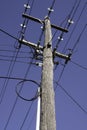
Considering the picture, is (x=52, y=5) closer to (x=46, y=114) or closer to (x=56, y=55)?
(x=56, y=55)

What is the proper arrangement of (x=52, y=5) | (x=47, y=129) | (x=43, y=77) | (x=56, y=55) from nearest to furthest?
(x=47, y=129) → (x=43, y=77) → (x=56, y=55) → (x=52, y=5)

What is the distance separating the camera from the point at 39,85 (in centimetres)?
789

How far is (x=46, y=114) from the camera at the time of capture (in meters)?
6.61

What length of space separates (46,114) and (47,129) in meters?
0.39

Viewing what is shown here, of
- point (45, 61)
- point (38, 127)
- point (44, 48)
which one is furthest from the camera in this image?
point (44, 48)

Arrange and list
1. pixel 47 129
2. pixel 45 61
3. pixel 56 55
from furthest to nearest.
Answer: pixel 56 55, pixel 45 61, pixel 47 129

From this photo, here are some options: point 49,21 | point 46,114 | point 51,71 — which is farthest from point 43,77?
point 49,21

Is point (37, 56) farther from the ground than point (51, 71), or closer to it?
closer to it

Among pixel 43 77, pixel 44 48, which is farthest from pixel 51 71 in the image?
pixel 44 48

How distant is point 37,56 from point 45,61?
4.76 feet

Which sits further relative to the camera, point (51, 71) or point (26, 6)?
point (26, 6)

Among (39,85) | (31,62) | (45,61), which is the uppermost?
(45,61)

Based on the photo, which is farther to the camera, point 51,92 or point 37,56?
point 37,56

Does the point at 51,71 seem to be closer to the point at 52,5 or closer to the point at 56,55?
the point at 56,55
